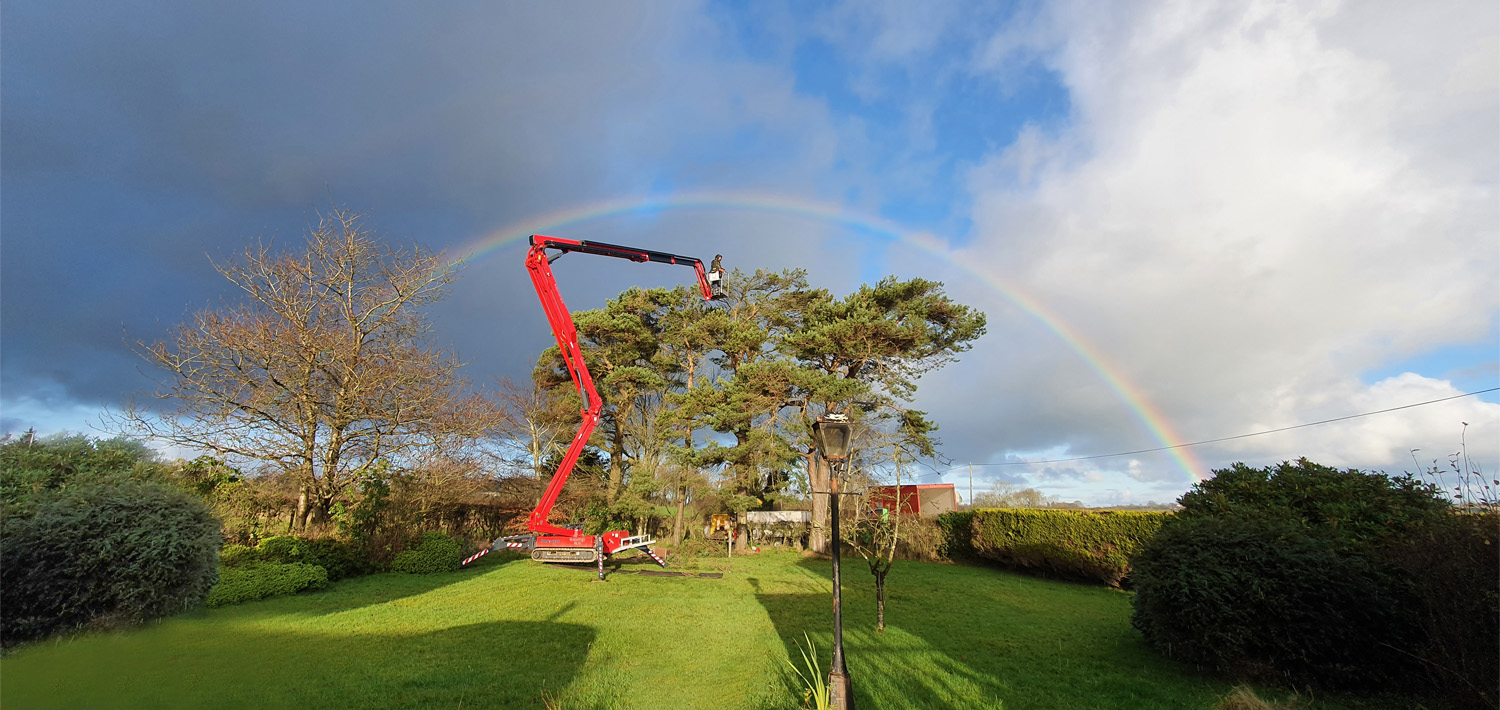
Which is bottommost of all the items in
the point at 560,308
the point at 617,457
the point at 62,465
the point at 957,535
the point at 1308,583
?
the point at 957,535

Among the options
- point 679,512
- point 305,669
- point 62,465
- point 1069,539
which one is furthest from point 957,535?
point 62,465

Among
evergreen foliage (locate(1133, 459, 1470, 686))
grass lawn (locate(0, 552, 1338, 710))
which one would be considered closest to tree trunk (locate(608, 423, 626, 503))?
grass lawn (locate(0, 552, 1338, 710))

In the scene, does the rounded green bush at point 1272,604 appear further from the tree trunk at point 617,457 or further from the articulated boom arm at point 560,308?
the tree trunk at point 617,457

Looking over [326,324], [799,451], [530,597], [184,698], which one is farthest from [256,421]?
[799,451]

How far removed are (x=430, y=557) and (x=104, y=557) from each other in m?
11.7

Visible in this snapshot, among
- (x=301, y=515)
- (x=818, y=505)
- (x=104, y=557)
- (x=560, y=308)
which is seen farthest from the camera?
(x=818, y=505)

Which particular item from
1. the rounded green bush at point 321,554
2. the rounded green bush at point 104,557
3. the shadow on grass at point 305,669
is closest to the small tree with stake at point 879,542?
the shadow on grass at point 305,669

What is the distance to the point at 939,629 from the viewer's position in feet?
29.3

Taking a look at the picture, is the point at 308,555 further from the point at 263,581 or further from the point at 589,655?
the point at 589,655

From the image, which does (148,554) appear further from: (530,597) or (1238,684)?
(1238,684)

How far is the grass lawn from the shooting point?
5.05m

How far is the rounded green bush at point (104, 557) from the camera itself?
3855 mm

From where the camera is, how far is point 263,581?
10422 mm

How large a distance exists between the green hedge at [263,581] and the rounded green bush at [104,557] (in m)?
5.95
